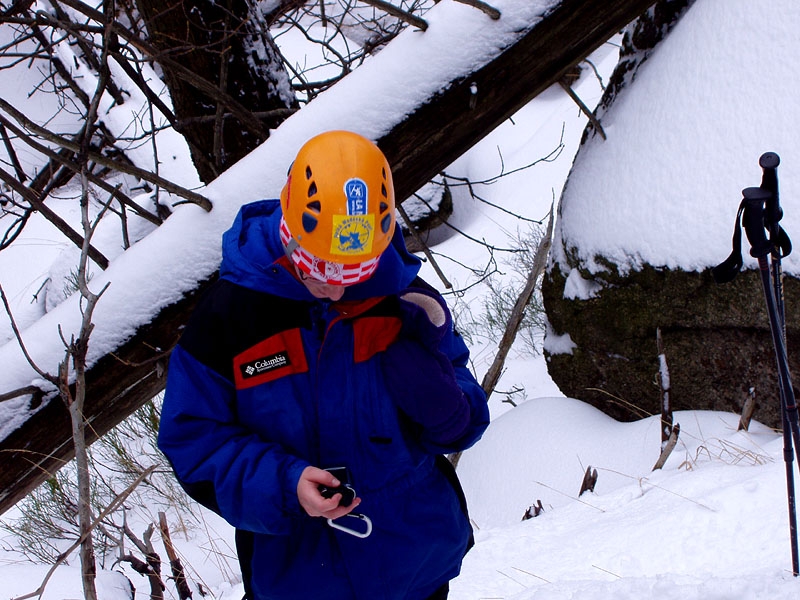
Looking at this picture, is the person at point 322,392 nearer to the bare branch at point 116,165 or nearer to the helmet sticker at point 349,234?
the helmet sticker at point 349,234

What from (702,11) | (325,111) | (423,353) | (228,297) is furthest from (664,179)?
(228,297)

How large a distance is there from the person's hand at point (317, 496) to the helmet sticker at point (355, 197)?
48 cm

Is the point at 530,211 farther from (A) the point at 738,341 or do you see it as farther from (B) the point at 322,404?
(B) the point at 322,404

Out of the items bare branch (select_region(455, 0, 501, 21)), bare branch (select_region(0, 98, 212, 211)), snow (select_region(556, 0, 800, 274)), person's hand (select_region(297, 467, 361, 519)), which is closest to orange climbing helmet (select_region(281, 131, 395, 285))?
person's hand (select_region(297, 467, 361, 519))

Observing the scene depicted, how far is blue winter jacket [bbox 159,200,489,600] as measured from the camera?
1.30 m

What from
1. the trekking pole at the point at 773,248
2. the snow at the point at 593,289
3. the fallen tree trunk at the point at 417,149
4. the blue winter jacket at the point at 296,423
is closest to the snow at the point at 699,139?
the snow at the point at 593,289

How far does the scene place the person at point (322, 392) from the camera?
126cm

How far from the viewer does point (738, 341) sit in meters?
2.90

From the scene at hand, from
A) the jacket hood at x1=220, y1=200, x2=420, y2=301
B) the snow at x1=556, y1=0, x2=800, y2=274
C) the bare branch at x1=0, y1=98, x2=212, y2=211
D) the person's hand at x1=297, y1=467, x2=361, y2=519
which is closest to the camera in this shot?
the person's hand at x1=297, y1=467, x2=361, y2=519

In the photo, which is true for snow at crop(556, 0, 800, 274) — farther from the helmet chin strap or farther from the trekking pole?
the helmet chin strap

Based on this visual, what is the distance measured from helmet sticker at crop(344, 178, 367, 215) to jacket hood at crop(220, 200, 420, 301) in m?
0.16

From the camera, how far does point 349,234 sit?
1237 millimetres

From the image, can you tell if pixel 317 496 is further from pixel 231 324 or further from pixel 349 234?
pixel 349 234

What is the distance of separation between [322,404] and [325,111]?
104 centimetres
